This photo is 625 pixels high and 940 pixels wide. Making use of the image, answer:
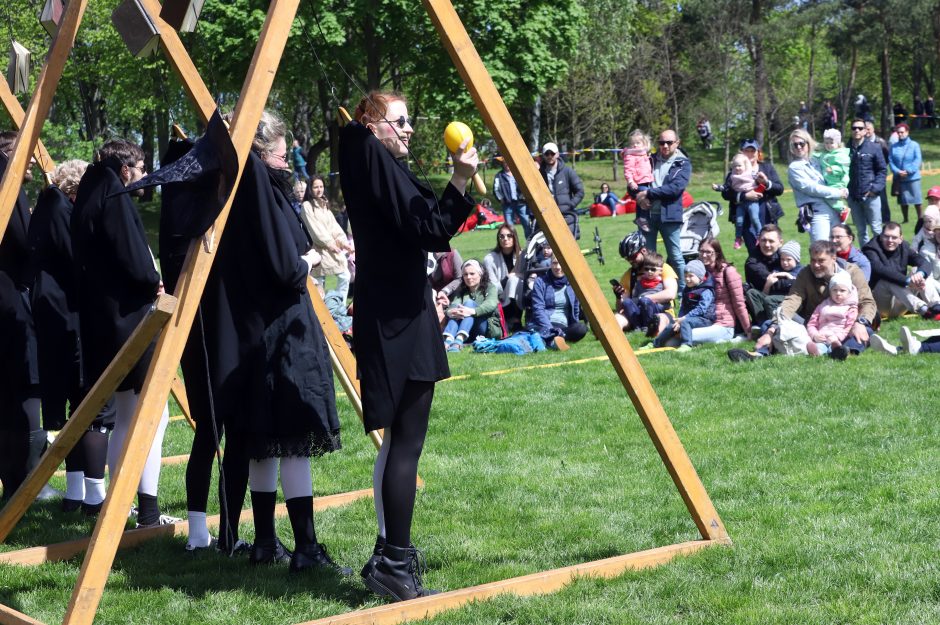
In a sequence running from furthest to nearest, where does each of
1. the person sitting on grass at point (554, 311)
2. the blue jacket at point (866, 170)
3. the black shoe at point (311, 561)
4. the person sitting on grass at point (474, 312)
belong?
the blue jacket at point (866, 170), the person sitting on grass at point (474, 312), the person sitting on grass at point (554, 311), the black shoe at point (311, 561)

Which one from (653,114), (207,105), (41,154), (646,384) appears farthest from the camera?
(653,114)

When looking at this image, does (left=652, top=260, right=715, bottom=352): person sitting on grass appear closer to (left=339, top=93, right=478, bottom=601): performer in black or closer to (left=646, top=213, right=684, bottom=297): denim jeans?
(left=646, top=213, right=684, bottom=297): denim jeans

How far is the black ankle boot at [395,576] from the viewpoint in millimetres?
4434

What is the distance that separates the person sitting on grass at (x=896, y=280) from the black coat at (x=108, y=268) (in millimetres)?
8321

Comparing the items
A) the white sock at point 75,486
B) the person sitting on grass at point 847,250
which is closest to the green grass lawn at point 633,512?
the white sock at point 75,486

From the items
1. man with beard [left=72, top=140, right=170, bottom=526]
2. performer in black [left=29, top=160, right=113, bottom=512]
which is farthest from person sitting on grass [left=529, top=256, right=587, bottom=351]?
man with beard [left=72, top=140, right=170, bottom=526]

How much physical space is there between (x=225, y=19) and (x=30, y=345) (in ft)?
85.0

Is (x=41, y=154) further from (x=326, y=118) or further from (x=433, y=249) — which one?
(x=326, y=118)

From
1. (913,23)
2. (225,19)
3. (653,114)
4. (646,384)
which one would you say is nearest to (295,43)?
(225,19)

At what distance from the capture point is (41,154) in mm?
6199

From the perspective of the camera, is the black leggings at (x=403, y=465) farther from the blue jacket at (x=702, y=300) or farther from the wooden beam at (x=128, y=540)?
the blue jacket at (x=702, y=300)

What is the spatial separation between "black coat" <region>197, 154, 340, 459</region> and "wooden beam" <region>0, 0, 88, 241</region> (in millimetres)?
1147

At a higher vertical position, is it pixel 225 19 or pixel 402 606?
pixel 225 19

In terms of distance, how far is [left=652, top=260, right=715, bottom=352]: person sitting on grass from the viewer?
1116 cm
